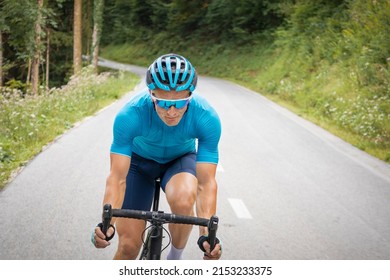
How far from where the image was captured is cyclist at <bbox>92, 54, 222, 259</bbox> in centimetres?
272

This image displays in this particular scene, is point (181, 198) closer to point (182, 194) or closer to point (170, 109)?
point (182, 194)

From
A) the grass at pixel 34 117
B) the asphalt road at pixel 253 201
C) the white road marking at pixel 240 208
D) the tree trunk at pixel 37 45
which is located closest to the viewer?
the asphalt road at pixel 253 201

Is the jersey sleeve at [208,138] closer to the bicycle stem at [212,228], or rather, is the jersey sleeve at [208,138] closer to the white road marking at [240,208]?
the bicycle stem at [212,228]

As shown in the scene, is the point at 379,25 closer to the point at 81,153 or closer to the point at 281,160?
the point at 281,160

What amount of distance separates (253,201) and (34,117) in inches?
236

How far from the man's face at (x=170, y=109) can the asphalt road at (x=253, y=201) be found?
184cm

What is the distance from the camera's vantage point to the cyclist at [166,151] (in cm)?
272

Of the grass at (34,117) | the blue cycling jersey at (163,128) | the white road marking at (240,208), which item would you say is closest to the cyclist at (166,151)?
the blue cycling jersey at (163,128)

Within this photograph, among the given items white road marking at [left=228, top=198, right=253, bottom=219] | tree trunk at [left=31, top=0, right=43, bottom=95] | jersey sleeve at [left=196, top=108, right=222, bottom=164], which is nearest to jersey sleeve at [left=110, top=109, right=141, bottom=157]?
jersey sleeve at [left=196, top=108, right=222, bottom=164]

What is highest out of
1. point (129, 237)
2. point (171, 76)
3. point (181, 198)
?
point (171, 76)

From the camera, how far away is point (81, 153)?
295 inches

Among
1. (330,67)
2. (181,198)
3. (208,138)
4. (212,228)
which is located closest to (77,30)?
(330,67)

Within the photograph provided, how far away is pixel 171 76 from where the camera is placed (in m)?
2.63

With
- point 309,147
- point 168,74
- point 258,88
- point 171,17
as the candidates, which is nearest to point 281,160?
point 309,147
